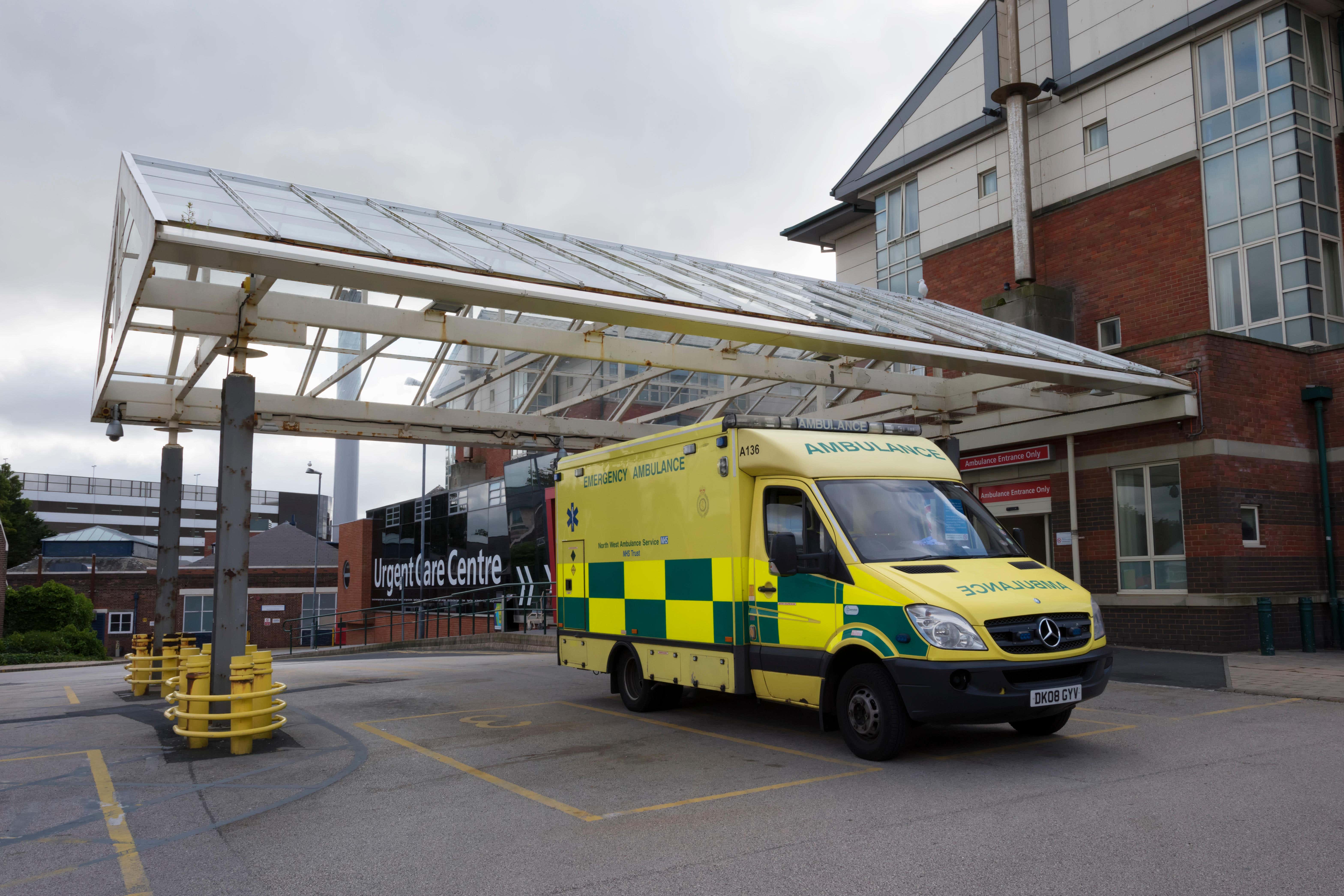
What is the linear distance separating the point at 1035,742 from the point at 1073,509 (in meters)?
10.0

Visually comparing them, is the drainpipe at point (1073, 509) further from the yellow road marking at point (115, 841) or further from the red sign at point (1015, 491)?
the yellow road marking at point (115, 841)

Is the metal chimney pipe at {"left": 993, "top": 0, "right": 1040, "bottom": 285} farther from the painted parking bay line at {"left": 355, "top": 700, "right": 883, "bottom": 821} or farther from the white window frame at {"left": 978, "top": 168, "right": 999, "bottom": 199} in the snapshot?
the painted parking bay line at {"left": 355, "top": 700, "right": 883, "bottom": 821}

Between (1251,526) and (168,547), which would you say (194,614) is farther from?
(1251,526)

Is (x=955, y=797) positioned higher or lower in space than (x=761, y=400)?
lower

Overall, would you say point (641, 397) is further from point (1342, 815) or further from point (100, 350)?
point (1342, 815)

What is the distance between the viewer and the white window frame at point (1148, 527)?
1595cm

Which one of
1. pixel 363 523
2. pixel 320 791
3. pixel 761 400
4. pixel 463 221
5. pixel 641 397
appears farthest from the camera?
pixel 363 523

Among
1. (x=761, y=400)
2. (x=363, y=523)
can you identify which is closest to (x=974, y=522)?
(x=761, y=400)

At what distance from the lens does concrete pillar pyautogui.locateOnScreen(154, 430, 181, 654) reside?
12.7 metres

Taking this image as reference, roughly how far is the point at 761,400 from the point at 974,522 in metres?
10.8

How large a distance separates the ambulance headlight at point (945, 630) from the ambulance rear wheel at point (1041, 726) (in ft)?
4.82

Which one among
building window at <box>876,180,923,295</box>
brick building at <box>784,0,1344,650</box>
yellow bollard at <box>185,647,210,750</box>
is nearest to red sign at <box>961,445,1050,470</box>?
brick building at <box>784,0,1344,650</box>

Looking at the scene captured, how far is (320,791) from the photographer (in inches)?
275

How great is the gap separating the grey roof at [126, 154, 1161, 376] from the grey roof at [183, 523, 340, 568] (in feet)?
174
